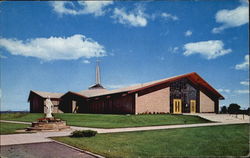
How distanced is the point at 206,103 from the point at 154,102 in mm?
9242

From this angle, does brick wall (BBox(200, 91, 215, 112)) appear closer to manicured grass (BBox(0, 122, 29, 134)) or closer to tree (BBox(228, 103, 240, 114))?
tree (BBox(228, 103, 240, 114))

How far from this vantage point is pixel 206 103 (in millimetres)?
33281

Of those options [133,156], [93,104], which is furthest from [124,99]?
[133,156]

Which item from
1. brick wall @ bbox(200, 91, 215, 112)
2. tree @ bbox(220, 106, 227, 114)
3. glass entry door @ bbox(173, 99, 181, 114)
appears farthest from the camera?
tree @ bbox(220, 106, 227, 114)

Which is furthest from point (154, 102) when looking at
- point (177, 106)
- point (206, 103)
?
point (206, 103)

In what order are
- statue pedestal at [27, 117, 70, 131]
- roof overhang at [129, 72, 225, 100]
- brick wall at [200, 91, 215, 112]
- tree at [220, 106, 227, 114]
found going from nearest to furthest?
statue pedestal at [27, 117, 70, 131] → roof overhang at [129, 72, 225, 100] → brick wall at [200, 91, 215, 112] → tree at [220, 106, 227, 114]

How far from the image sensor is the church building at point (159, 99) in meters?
27.8

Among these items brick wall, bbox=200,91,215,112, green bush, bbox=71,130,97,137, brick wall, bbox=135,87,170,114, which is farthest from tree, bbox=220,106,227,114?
green bush, bbox=71,130,97,137

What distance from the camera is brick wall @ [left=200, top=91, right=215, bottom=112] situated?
32784 millimetres

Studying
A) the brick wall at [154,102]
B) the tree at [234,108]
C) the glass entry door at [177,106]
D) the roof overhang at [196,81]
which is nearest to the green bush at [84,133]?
the brick wall at [154,102]

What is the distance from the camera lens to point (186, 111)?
31.4 meters

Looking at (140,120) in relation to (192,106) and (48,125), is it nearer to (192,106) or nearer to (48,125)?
(48,125)

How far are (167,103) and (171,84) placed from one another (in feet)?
8.32

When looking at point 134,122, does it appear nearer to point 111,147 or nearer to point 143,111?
point 143,111
